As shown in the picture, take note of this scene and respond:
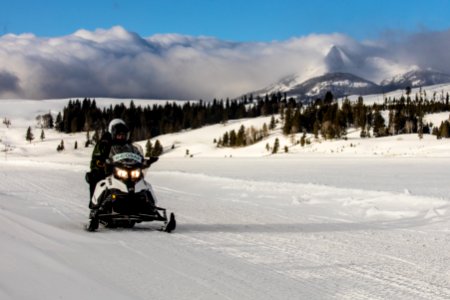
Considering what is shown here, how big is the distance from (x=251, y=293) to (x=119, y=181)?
517cm

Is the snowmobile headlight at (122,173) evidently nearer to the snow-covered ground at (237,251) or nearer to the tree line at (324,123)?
the snow-covered ground at (237,251)

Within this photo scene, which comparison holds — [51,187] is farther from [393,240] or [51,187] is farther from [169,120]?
[169,120]

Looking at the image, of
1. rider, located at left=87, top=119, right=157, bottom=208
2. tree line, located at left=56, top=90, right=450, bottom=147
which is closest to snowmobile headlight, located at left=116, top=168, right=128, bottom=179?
rider, located at left=87, top=119, right=157, bottom=208

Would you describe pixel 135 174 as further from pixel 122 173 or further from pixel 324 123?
pixel 324 123

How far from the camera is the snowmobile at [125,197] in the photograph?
10531 mm

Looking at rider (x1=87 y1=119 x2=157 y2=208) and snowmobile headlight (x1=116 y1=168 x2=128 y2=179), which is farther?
rider (x1=87 y1=119 x2=157 y2=208)

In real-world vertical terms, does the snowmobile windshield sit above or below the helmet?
below

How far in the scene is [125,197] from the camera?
1060cm

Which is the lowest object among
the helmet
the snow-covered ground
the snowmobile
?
the snow-covered ground

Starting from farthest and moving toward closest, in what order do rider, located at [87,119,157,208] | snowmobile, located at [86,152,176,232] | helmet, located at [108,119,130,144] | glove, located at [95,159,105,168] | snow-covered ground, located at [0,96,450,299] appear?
helmet, located at [108,119,130,144] < rider, located at [87,119,157,208] < glove, located at [95,159,105,168] < snowmobile, located at [86,152,176,232] < snow-covered ground, located at [0,96,450,299]

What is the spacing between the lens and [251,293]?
617 centimetres

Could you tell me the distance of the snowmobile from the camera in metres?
10.5

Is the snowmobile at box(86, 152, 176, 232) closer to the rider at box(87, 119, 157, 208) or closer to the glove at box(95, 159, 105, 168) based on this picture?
the glove at box(95, 159, 105, 168)

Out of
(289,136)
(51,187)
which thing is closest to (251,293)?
(51,187)
